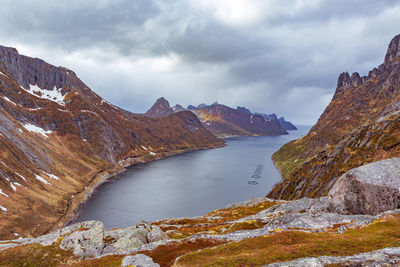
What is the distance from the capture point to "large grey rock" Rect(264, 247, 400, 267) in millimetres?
15009

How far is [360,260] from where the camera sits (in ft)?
50.5

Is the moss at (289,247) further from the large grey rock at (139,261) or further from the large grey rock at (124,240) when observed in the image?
the large grey rock at (124,240)

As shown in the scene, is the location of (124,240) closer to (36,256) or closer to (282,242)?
(36,256)

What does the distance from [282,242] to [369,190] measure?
2188 centimetres

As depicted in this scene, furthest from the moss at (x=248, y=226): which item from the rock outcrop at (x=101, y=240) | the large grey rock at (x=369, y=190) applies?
the large grey rock at (x=369, y=190)

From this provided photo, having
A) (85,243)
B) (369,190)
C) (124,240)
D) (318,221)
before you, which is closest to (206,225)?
(124,240)

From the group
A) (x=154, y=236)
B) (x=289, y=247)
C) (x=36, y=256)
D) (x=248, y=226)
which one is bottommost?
(x=248, y=226)

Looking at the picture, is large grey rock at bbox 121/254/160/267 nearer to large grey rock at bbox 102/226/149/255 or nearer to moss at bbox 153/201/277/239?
large grey rock at bbox 102/226/149/255

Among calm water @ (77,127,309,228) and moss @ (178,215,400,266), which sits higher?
moss @ (178,215,400,266)

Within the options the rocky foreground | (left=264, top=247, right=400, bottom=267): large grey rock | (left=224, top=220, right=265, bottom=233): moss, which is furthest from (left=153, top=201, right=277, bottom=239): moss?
(left=264, top=247, right=400, bottom=267): large grey rock

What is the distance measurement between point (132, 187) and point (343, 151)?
13357 cm

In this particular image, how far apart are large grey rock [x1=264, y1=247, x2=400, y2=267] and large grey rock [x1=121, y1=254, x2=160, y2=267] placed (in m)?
12.4

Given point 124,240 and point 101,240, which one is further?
point 101,240

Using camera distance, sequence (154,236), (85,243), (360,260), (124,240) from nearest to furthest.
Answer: (360,260) < (124,240) < (85,243) < (154,236)
